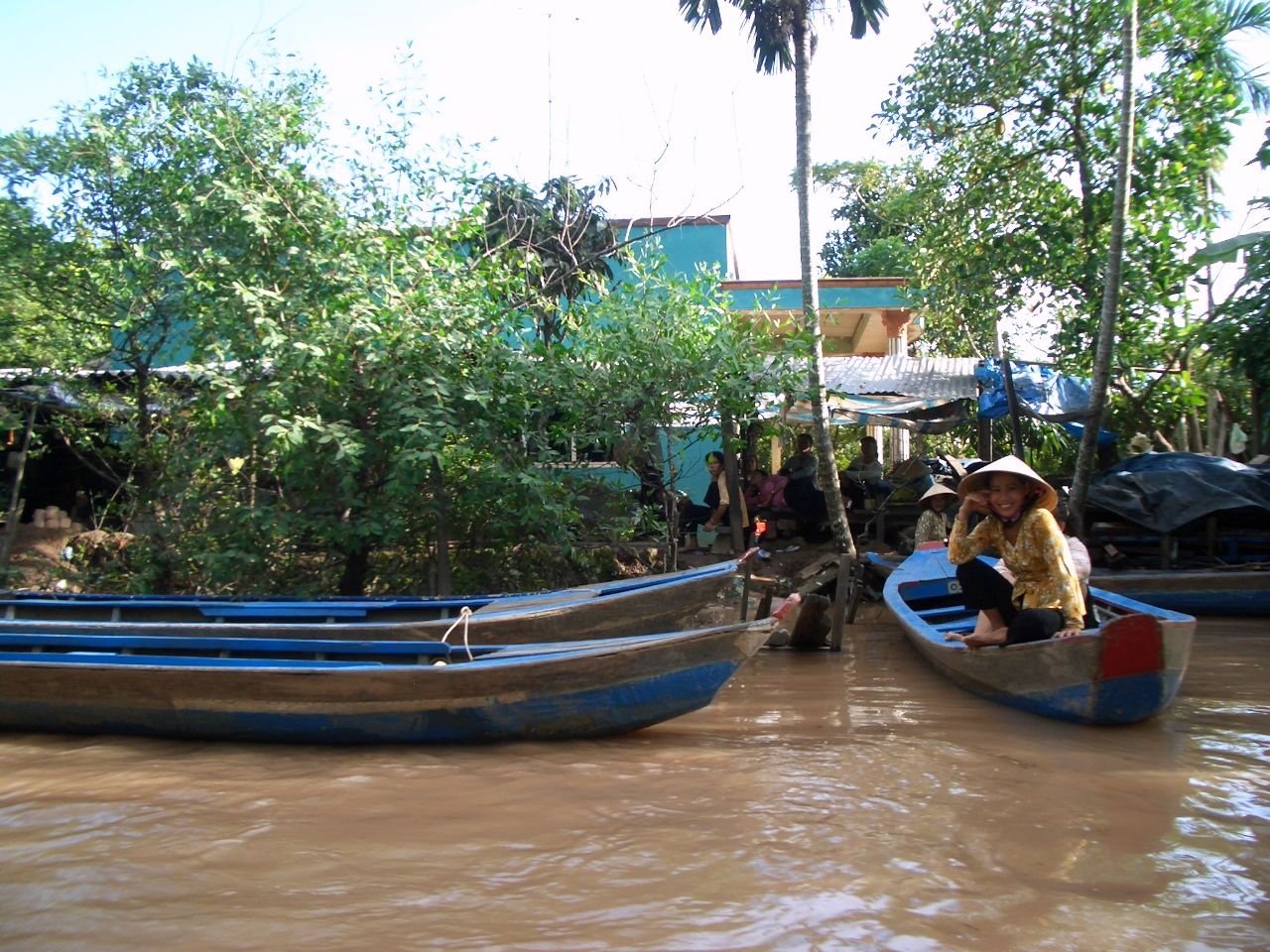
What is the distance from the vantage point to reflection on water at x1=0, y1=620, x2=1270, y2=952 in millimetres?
3152

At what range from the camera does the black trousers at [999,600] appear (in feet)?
16.9

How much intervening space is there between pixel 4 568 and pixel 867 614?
26.2ft

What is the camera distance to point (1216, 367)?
12.3m

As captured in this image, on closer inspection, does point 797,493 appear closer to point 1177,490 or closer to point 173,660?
point 1177,490

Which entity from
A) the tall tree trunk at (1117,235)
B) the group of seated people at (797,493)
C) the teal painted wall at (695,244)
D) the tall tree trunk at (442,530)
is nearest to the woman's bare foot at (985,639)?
the tall tree trunk at (1117,235)

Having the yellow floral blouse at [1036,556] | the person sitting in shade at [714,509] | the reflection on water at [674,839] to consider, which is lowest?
the reflection on water at [674,839]

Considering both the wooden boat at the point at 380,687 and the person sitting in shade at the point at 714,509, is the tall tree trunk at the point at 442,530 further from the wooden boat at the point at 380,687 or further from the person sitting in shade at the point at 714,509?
the person sitting in shade at the point at 714,509

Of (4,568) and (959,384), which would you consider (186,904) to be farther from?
(959,384)

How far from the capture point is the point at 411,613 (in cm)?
636

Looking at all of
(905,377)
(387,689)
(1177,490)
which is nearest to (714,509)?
(905,377)

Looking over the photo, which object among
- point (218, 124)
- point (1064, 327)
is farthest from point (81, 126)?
point (1064, 327)

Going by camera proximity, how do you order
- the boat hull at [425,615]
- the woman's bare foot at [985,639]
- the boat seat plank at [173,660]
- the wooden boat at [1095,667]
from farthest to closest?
the boat hull at [425,615] → the woman's bare foot at [985,639] → the boat seat plank at [173,660] → the wooden boat at [1095,667]

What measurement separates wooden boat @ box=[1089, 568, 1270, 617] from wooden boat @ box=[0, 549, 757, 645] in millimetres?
4814

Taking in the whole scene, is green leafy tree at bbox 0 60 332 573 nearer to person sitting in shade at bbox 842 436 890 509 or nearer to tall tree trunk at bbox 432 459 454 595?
tall tree trunk at bbox 432 459 454 595
